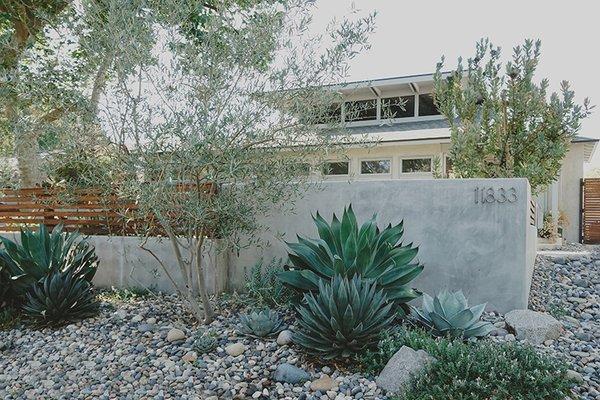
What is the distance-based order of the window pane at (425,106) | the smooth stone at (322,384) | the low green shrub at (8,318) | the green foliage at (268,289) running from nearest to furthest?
the smooth stone at (322,384) → the green foliage at (268,289) → the low green shrub at (8,318) → the window pane at (425,106)

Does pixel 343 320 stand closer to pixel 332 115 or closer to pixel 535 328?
pixel 535 328

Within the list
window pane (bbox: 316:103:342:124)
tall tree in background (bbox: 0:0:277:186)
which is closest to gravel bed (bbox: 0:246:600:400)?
tall tree in background (bbox: 0:0:277:186)

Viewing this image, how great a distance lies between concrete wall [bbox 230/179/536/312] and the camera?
20.5ft

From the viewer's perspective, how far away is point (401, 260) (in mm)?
5754

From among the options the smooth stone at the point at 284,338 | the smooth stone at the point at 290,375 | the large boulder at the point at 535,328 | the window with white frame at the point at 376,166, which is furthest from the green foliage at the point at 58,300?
the window with white frame at the point at 376,166

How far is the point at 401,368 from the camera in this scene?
4309mm

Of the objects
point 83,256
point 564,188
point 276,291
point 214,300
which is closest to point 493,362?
point 276,291

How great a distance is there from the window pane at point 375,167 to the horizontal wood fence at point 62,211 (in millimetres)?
9336

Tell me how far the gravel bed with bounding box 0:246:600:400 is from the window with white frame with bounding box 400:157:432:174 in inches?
319

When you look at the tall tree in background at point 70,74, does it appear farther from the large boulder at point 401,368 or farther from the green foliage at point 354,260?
the large boulder at point 401,368

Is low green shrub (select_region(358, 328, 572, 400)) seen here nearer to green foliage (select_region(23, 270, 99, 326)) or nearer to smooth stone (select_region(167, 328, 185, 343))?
smooth stone (select_region(167, 328, 185, 343))

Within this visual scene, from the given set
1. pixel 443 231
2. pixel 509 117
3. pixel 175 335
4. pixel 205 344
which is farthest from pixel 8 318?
pixel 509 117

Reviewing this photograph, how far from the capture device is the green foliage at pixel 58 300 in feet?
20.9

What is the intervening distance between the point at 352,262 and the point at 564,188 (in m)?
13.8
